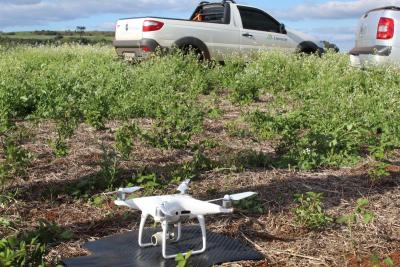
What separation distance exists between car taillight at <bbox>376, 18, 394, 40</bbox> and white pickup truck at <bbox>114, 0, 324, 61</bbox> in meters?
3.91

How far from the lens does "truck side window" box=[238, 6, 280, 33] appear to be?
571 inches

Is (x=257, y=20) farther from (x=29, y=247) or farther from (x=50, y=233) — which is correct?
(x=29, y=247)

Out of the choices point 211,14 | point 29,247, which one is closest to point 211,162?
point 29,247

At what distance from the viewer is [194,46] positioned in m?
13.7

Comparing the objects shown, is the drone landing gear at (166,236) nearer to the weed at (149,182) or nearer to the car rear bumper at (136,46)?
the weed at (149,182)

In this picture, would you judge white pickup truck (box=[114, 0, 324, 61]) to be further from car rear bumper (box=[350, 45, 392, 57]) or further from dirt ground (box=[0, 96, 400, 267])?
dirt ground (box=[0, 96, 400, 267])

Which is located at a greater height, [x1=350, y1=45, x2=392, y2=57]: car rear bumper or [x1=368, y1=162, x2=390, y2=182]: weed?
[x1=350, y1=45, x2=392, y2=57]: car rear bumper

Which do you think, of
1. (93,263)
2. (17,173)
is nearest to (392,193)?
(93,263)

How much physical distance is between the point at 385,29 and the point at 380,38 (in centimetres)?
19

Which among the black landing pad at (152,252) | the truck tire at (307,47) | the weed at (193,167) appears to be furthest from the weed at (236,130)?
the truck tire at (307,47)

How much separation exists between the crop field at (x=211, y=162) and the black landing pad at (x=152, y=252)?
13 centimetres

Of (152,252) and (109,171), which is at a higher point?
(109,171)

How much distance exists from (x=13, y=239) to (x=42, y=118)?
456cm

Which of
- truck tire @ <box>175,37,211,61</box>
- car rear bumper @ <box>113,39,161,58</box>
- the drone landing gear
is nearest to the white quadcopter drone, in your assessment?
the drone landing gear
